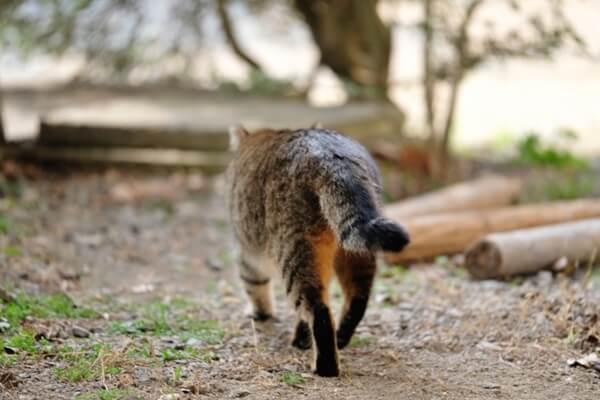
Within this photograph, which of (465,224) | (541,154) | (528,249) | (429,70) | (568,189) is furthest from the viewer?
(429,70)

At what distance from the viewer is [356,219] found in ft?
12.5

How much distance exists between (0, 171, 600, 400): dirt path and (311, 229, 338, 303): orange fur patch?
0.49m

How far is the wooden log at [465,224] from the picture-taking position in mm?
6508

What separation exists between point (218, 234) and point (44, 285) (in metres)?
2.22

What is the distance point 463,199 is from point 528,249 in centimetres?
160

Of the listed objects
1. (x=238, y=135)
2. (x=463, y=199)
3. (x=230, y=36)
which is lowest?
(x=463, y=199)

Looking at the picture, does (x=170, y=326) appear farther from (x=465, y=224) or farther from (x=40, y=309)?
(x=465, y=224)

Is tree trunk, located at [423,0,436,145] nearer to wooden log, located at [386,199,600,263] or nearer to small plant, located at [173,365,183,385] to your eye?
wooden log, located at [386,199,600,263]

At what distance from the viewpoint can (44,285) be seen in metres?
5.50

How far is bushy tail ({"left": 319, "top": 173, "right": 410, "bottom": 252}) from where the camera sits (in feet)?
11.7

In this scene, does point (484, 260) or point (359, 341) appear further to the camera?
point (484, 260)

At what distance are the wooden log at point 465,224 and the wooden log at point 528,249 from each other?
524 millimetres

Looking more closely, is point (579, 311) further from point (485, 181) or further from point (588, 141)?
point (588, 141)

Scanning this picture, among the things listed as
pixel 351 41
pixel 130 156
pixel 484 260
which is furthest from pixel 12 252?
pixel 351 41
